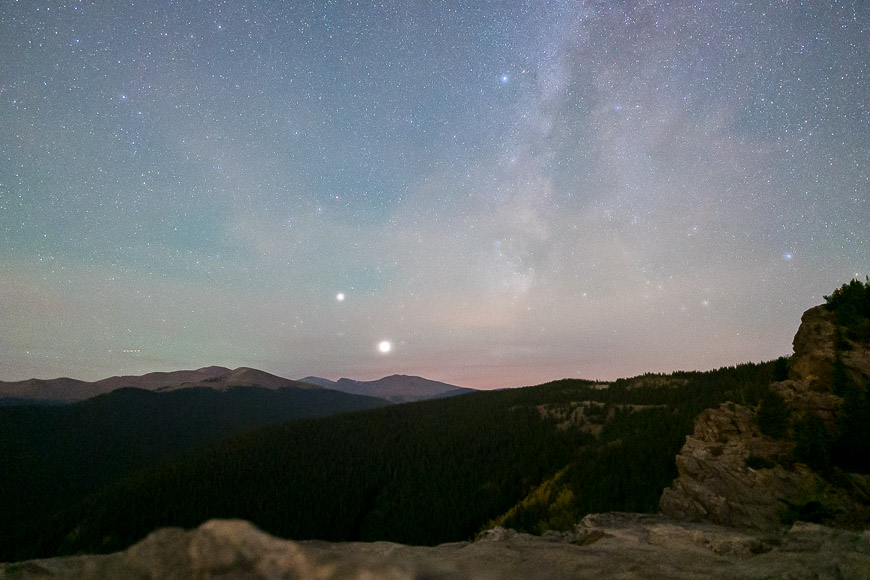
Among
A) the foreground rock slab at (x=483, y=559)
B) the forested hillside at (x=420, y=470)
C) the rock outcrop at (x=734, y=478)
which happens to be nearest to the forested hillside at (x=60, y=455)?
the forested hillside at (x=420, y=470)

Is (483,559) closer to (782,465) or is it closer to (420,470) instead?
(782,465)

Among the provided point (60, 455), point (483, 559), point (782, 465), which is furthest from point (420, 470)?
point (60, 455)

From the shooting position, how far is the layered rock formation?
13.9 m

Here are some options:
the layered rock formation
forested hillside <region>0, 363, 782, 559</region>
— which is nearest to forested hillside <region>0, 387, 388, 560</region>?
forested hillside <region>0, 363, 782, 559</region>

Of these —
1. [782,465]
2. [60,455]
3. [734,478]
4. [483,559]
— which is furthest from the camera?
[60,455]

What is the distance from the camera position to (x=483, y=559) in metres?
6.37

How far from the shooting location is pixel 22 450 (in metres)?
150

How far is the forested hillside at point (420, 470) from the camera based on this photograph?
4291 cm

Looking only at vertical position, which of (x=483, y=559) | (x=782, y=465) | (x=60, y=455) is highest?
(x=483, y=559)

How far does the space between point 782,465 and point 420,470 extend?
216ft

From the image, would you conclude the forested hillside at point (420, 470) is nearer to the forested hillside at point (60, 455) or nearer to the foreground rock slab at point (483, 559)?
the foreground rock slab at point (483, 559)

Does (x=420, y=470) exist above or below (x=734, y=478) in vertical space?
below

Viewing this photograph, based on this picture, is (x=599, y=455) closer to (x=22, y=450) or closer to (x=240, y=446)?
(x=240, y=446)

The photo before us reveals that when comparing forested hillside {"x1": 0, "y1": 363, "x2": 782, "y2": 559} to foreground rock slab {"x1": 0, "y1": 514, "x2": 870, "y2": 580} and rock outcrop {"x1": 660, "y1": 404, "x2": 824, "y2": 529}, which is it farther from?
foreground rock slab {"x1": 0, "y1": 514, "x2": 870, "y2": 580}
